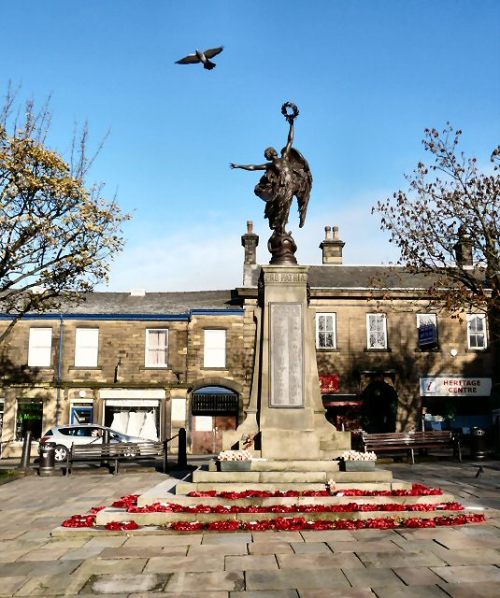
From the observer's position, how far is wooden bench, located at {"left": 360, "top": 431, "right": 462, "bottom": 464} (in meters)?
18.2

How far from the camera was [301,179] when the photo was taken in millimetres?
12945

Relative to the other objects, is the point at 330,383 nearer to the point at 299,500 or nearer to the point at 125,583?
the point at 299,500

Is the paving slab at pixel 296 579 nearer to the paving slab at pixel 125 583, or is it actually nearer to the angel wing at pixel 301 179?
the paving slab at pixel 125 583

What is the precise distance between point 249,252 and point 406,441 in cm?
1567

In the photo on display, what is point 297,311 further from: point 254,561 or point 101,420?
point 101,420

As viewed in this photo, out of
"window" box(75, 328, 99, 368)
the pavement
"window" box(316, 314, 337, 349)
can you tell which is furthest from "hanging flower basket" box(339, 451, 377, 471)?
"window" box(75, 328, 99, 368)

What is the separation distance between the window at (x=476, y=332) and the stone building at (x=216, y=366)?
0.06m

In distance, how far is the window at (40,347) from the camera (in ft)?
95.3

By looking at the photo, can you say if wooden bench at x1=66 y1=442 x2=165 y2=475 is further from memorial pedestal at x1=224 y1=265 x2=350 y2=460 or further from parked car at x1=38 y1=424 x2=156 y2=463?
memorial pedestal at x1=224 y1=265 x2=350 y2=460

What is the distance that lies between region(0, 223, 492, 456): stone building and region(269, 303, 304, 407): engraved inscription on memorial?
55.8 ft

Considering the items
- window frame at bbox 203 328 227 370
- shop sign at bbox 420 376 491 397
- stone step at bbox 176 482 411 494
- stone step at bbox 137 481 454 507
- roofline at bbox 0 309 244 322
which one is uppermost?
roofline at bbox 0 309 244 322

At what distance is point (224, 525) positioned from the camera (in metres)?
8.16

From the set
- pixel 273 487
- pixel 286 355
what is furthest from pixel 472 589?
pixel 286 355

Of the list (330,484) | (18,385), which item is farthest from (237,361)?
(330,484)
